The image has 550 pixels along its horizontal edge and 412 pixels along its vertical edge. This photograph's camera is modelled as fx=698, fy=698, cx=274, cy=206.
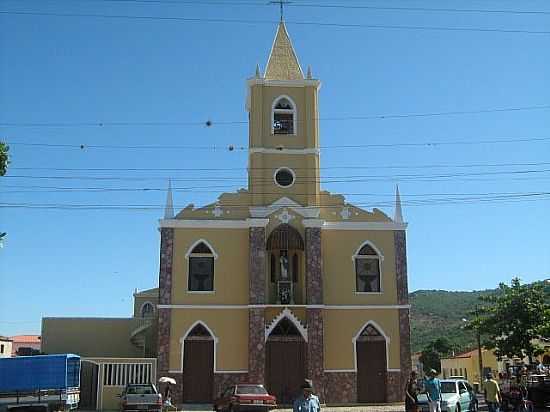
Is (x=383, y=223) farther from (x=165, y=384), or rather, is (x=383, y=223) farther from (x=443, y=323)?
(x=443, y=323)

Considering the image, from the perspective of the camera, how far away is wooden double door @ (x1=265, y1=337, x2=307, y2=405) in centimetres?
3269

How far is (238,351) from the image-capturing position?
3309 cm

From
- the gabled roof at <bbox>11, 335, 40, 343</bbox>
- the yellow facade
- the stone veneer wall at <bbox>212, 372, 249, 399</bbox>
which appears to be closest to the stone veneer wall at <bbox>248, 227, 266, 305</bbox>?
the stone veneer wall at <bbox>212, 372, 249, 399</bbox>

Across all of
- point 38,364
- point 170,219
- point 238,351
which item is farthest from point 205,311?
point 38,364

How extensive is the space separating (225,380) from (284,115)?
1391cm

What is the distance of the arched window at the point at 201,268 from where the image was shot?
33812 mm

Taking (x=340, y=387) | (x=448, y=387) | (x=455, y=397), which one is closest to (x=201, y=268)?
(x=340, y=387)

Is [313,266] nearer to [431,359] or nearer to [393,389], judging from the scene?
[393,389]

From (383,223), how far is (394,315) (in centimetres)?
462

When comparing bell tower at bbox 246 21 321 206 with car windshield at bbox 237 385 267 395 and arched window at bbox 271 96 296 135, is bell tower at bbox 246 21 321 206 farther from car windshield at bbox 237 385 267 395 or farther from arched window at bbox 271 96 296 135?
car windshield at bbox 237 385 267 395

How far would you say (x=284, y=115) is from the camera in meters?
36.9

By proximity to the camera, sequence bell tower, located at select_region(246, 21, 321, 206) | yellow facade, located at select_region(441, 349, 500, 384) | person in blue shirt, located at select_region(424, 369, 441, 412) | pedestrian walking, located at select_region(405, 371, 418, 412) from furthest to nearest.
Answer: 1. yellow facade, located at select_region(441, 349, 500, 384)
2. bell tower, located at select_region(246, 21, 321, 206)
3. person in blue shirt, located at select_region(424, 369, 441, 412)
4. pedestrian walking, located at select_region(405, 371, 418, 412)

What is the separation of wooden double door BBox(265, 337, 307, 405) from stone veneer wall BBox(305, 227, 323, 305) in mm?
2159

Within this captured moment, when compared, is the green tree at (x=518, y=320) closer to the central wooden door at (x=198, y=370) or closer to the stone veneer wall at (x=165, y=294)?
the central wooden door at (x=198, y=370)
